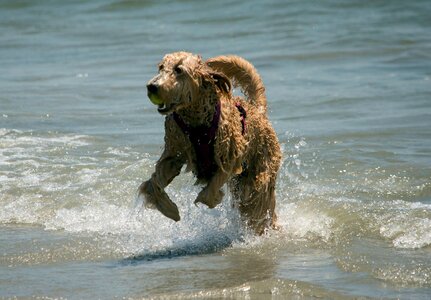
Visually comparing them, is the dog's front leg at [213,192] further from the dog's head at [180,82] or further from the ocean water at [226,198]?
the dog's head at [180,82]

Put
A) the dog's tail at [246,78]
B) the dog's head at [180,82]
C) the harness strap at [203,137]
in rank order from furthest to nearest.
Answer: the dog's tail at [246,78], the harness strap at [203,137], the dog's head at [180,82]

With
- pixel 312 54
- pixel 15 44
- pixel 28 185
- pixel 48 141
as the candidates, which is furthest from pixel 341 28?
pixel 28 185

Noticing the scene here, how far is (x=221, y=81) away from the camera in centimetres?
741

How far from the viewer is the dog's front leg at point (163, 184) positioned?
7.37 meters

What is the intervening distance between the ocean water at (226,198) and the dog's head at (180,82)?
1072 mm

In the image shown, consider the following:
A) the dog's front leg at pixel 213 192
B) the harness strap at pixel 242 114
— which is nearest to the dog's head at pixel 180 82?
the harness strap at pixel 242 114

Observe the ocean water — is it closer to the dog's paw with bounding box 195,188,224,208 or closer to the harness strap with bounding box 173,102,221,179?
the dog's paw with bounding box 195,188,224,208

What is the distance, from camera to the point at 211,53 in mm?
20312

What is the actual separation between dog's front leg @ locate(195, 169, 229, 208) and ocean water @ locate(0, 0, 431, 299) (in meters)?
0.45

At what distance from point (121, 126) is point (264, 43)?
932 cm

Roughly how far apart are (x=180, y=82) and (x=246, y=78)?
1784mm

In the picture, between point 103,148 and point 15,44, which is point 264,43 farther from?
point 103,148

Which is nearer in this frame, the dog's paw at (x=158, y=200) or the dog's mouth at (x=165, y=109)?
the dog's mouth at (x=165, y=109)

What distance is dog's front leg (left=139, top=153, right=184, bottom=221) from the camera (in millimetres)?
7371
